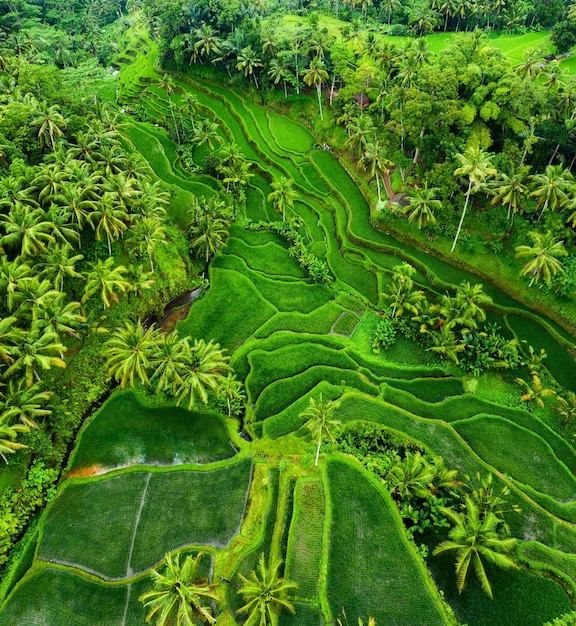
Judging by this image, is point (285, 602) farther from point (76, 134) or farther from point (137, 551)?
point (76, 134)

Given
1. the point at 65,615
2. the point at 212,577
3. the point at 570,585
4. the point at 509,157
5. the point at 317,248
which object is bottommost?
the point at 65,615

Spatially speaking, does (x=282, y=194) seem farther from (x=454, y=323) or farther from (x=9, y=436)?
(x=9, y=436)

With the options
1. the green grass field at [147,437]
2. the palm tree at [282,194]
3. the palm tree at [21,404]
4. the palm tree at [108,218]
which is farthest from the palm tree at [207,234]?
the palm tree at [21,404]

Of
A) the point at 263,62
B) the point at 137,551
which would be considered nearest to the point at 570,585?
the point at 137,551

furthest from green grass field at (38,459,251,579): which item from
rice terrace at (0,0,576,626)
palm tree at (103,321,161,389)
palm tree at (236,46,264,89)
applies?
palm tree at (236,46,264,89)

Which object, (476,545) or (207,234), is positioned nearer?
(476,545)

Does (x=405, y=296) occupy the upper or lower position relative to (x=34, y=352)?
upper

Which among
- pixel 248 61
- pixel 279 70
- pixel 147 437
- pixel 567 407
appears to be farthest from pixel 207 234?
pixel 248 61
